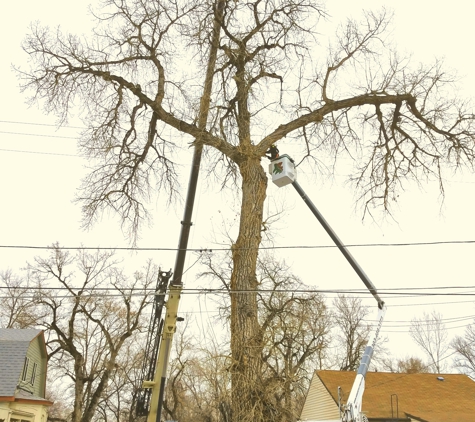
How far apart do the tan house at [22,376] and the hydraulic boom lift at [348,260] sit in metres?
14.9

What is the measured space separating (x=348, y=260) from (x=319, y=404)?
16096mm

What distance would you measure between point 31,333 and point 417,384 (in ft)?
63.0

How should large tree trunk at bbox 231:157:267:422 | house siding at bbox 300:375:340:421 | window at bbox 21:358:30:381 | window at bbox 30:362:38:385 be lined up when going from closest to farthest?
large tree trunk at bbox 231:157:267:422 → window at bbox 21:358:30:381 → house siding at bbox 300:375:340:421 → window at bbox 30:362:38:385

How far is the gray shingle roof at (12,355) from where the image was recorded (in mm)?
20219

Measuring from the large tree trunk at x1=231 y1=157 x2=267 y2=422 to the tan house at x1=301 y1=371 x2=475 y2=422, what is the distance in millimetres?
13646

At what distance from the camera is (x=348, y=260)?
10742 millimetres

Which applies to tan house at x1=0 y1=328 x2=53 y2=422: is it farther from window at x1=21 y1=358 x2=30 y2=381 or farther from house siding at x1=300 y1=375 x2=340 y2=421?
house siding at x1=300 y1=375 x2=340 y2=421

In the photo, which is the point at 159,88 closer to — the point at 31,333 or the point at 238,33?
the point at 238,33

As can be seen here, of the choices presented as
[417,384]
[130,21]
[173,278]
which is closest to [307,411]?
[417,384]

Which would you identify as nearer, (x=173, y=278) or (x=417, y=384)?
(x=173, y=278)

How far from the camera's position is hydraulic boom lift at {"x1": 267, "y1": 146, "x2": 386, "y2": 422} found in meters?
9.24

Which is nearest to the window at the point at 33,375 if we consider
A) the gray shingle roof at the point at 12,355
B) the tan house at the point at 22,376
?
the tan house at the point at 22,376

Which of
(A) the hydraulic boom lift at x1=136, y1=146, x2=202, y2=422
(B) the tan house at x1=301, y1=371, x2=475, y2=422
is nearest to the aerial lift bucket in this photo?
(A) the hydraulic boom lift at x1=136, y1=146, x2=202, y2=422

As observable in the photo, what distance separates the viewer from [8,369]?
2122 cm
